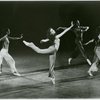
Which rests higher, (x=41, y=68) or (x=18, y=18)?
(x=18, y=18)

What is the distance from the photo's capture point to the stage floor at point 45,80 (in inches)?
123

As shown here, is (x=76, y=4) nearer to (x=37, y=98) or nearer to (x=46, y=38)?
(x=46, y=38)

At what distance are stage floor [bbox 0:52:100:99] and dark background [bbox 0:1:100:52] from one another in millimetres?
152

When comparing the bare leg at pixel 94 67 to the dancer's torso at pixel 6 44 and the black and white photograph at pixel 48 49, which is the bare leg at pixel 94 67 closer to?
the black and white photograph at pixel 48 49

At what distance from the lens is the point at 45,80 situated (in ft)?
10.4

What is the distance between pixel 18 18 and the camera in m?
3.16

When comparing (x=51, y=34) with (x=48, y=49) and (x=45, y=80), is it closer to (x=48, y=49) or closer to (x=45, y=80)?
(x=48, y=49)

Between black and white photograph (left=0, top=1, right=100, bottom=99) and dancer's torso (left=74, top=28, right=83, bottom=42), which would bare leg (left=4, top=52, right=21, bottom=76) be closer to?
black and white photograph (left=0, top=1, right=100, bottom=99)

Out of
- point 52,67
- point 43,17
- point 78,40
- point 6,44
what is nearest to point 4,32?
point 6,44

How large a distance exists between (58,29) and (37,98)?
2.47 ft

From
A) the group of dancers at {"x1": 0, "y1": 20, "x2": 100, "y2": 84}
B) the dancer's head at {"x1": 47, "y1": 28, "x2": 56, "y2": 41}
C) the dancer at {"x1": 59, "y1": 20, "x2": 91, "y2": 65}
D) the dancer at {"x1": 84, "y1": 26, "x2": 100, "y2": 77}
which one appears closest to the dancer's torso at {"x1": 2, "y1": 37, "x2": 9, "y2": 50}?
the group of dancers at {"x1": 0, "y1": 20, "x2": 100, "y2": 84}

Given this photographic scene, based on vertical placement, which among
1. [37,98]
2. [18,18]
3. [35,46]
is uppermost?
[18,18]

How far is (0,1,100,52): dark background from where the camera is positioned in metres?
3.14

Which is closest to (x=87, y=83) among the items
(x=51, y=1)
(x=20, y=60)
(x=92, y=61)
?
(x=92, y=61)
